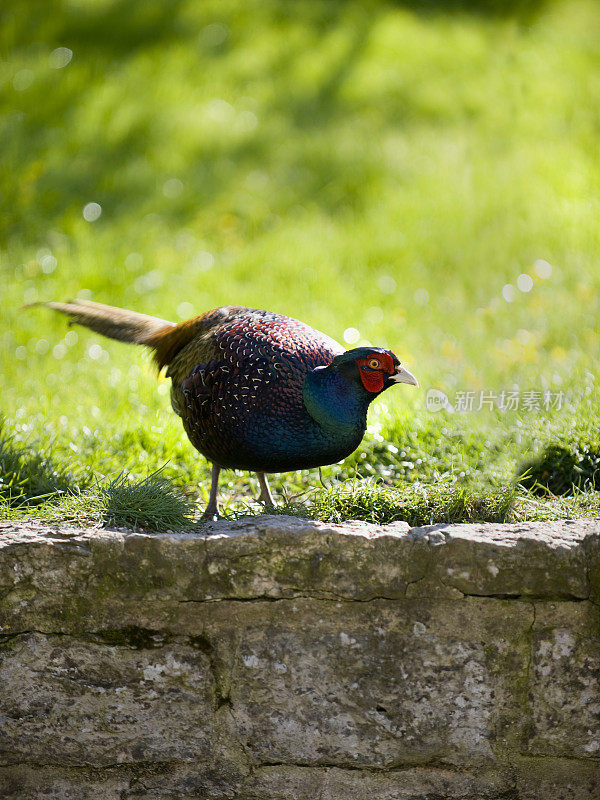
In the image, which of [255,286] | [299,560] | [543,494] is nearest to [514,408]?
[543,494]

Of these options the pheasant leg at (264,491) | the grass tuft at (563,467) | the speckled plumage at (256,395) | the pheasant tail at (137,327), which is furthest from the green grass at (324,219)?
the pheasant tail at (137,327)

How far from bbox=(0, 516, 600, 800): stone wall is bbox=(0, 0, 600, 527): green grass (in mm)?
432

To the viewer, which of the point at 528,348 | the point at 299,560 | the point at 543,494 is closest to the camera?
the point at 299,560

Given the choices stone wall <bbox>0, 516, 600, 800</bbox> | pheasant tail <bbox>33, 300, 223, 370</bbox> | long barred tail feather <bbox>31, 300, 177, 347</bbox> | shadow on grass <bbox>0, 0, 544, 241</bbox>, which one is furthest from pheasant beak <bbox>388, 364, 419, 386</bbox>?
shadow on grass <bbox>0, 0, 544, 241</bbox>

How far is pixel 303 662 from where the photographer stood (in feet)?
10.0

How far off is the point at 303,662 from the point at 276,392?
97cm

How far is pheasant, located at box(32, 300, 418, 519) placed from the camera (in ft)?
10.4

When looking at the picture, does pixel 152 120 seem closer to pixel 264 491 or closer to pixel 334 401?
pixel 264 491

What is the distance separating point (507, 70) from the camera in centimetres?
955

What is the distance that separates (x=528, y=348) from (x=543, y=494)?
89.2 inches

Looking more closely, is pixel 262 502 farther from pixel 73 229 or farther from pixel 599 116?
pixel 599 116

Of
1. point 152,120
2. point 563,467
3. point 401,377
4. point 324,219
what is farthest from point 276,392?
point 152,120

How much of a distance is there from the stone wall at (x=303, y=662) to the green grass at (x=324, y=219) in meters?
0.43

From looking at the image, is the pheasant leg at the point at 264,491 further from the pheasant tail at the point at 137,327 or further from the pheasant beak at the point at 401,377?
the pheasant beak at the point at 401,377
